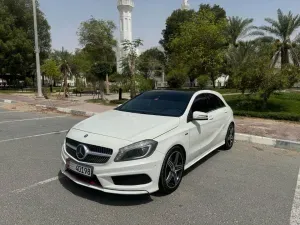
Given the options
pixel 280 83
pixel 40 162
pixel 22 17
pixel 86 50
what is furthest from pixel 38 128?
pixel 22 17

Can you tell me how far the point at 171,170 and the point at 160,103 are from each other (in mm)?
1479

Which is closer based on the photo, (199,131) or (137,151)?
(137,151)

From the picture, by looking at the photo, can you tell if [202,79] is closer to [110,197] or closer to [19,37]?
[19,37]

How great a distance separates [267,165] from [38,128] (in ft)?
22.5

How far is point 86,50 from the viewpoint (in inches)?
1022

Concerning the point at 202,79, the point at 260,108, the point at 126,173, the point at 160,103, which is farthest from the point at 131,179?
the point at 202,79

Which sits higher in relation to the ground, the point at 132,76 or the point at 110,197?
the point at 132,76

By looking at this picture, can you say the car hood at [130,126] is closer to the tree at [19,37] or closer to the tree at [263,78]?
the tree at [263,78]

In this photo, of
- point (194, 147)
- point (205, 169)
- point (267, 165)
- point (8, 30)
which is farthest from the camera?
point (8, 30)

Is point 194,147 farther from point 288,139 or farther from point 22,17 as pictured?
point 22,17

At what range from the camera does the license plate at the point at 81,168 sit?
3.51 m

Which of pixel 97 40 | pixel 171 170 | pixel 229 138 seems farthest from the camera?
pixel 97 40

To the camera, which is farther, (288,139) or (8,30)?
(8,30)

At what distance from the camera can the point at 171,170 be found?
397 cm
